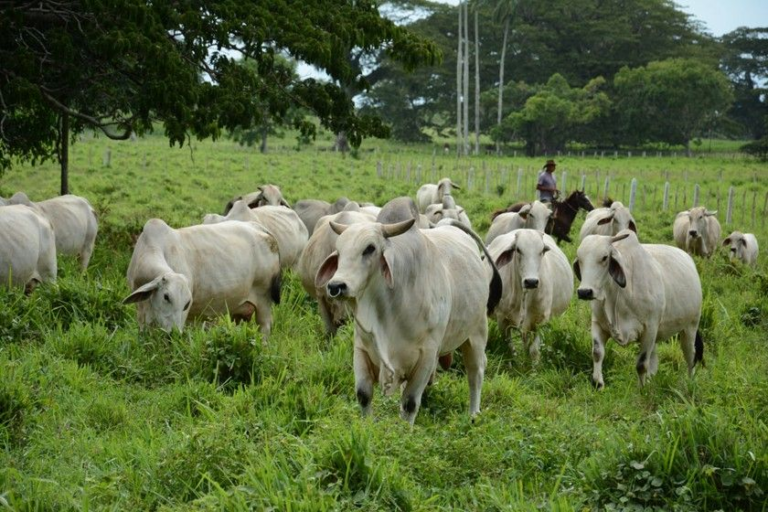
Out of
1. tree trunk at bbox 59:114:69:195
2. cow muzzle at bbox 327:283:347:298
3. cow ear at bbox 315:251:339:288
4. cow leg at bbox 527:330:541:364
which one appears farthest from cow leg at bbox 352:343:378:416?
tree trunk at bbox 59:114:69:195

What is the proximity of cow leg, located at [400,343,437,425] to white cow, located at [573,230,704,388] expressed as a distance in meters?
2.16

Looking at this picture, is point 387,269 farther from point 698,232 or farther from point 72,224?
point 698,232

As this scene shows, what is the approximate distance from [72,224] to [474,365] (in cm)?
658

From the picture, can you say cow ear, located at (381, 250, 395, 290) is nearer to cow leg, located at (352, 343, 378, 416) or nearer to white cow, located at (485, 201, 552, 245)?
cow leg, located at (352, 343, 378, 416)

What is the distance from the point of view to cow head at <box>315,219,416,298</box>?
5207 mm

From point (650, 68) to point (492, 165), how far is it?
59.0ft

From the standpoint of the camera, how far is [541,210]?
12367 millimetres

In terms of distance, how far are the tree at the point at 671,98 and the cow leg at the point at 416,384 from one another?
47.0 meters

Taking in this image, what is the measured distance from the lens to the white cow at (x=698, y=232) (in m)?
14.8

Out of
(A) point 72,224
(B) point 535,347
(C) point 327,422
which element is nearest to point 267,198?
(A) point 72,224

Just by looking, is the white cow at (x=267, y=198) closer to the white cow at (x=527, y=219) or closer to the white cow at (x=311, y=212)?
the white cow at (x=311, y=212)

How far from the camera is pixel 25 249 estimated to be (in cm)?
855

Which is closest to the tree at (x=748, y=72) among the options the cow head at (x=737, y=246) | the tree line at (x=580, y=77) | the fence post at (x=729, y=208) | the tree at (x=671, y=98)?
the tree line at (x=580, y=77)

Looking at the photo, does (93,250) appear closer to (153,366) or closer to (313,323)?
(313,323)
